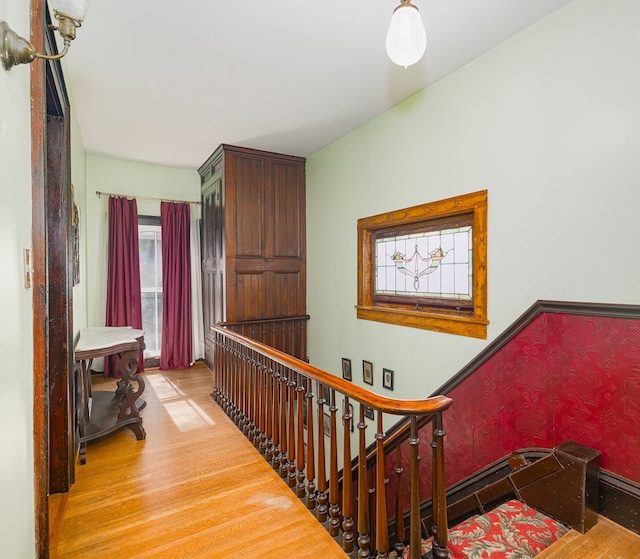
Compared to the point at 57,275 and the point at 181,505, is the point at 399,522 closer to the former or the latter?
the point at 181,505

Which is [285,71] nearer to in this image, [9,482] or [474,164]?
[474,164]

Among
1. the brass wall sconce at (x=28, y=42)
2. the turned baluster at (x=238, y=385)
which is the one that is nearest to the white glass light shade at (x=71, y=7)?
the brass wall sconce at (x=28, y=42)

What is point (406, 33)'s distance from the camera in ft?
4.75

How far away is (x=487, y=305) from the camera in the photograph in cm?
253

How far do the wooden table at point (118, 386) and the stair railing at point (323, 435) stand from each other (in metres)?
0.78

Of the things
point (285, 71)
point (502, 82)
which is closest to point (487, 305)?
point (502, 82)

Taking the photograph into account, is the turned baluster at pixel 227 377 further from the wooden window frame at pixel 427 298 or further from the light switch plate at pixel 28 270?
the light switch plate at pixel 28 270

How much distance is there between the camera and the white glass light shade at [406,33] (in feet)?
4.70

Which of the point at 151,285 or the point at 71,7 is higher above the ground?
the point at 71,7

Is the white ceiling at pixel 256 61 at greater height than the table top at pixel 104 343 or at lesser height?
greater

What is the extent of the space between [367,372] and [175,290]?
9.79 ft

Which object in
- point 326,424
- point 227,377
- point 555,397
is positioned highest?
point 555,397

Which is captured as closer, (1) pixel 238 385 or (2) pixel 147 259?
(1) pixel 238 385

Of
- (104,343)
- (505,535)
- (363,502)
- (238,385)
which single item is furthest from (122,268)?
(505,535)
